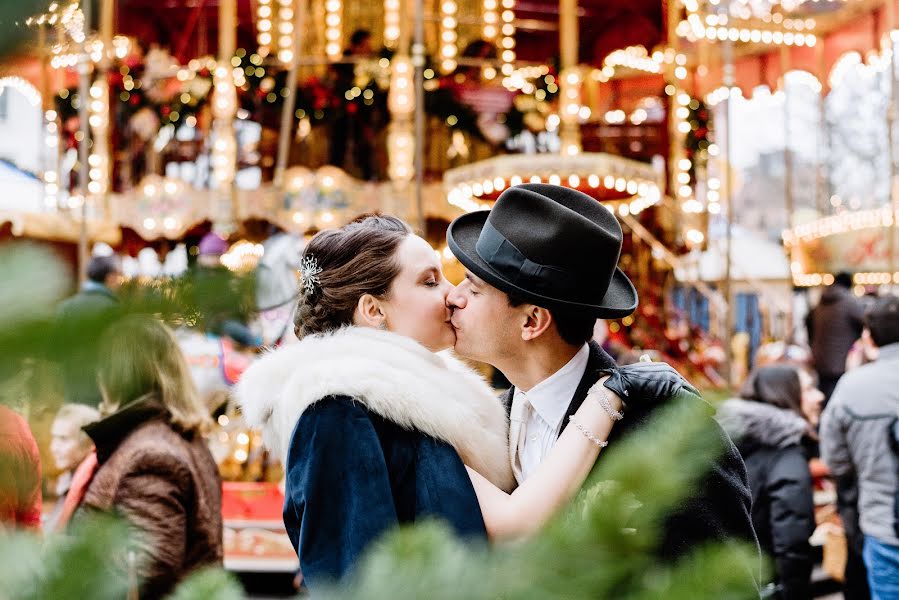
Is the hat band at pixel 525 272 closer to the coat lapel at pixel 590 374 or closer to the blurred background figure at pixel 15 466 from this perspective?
the coat lapel at pixel 590 374

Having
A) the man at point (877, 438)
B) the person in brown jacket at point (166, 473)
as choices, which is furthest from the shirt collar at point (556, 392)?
the man at point (877, 438)

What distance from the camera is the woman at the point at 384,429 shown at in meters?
1.71

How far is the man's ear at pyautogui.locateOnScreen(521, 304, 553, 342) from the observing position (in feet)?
6.67

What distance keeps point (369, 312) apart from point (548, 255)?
0.41 metres

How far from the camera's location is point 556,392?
6.73 feet

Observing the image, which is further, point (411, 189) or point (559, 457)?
point (411, 189)

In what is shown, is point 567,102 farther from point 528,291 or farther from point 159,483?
point 528,291

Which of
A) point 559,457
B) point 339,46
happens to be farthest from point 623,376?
point 339,46

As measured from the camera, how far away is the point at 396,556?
452 millimetres

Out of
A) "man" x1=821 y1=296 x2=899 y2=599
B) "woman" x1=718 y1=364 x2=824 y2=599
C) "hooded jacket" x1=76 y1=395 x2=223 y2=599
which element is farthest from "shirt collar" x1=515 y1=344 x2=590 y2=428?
"man" x1=821 y1=296 x2=899 y2=599

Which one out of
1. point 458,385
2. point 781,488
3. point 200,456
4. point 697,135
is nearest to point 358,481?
point 458,385

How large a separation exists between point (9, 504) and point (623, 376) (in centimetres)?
141

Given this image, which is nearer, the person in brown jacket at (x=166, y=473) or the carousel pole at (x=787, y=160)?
the person in brown jacket at (x=166, y=473)

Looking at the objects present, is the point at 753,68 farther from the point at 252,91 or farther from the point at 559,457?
the point at 559,457
